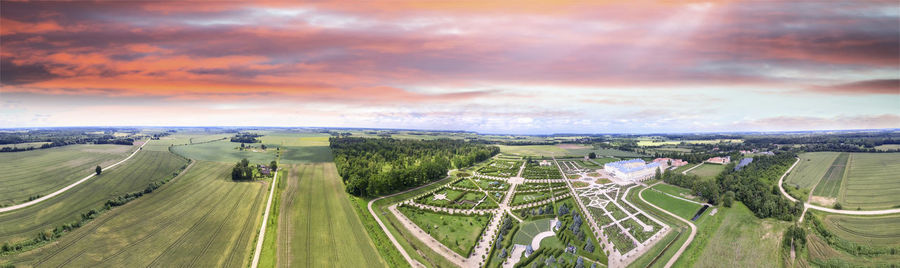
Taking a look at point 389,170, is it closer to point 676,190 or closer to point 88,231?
point 88,231

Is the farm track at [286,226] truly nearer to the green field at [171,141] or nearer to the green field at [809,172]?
the green field at [809,172]

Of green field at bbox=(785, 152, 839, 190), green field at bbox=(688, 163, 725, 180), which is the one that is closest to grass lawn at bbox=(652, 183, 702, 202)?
green field at bbox=(688, 163, 725, 180)

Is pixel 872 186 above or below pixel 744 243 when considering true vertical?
above

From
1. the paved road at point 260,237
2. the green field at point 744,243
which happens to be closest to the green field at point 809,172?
the green field at point 744,243

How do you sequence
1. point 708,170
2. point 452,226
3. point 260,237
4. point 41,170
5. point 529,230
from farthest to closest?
point 708,170, point 41,170, point 452,226, point 529,230, point 260,237

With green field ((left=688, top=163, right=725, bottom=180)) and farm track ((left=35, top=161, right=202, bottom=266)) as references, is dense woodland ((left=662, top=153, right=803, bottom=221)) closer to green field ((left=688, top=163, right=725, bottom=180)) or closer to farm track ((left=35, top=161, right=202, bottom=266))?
green field ((left=688, top=163, right=725, bottom=180))

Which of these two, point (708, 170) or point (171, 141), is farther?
point (171, 141)

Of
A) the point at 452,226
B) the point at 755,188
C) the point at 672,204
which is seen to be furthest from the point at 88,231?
the point at 755,188
